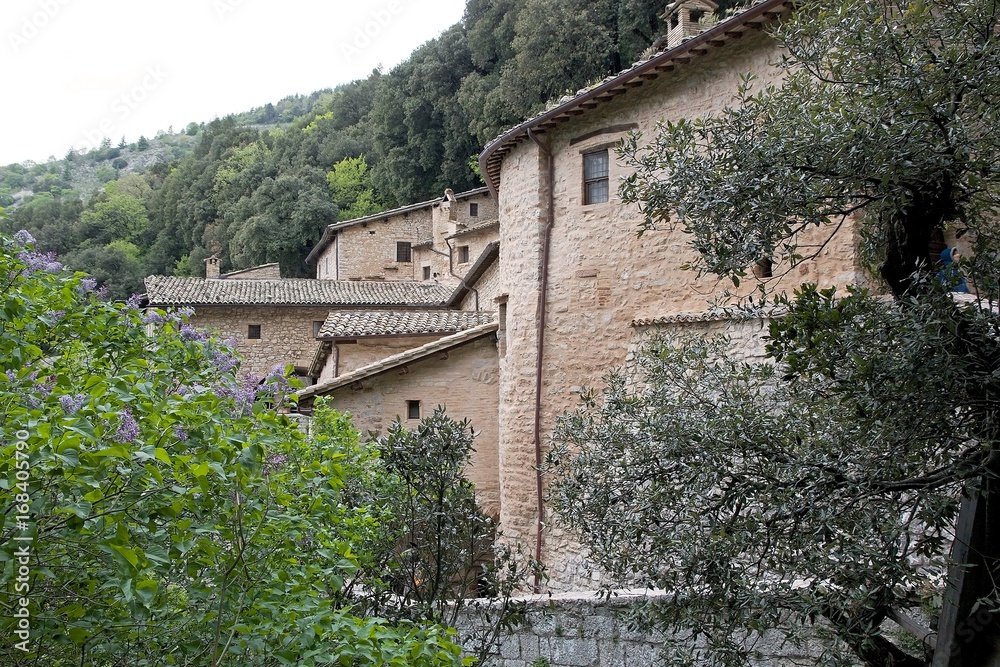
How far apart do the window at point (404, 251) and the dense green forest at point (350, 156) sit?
475cm

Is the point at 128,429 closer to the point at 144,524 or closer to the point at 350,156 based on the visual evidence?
the point at 144,524

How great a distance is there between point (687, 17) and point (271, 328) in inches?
771

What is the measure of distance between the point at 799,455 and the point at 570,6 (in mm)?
29051

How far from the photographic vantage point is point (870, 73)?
4715 millimetres

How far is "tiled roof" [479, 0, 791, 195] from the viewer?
9648 millimetres

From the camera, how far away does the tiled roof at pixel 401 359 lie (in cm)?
1493

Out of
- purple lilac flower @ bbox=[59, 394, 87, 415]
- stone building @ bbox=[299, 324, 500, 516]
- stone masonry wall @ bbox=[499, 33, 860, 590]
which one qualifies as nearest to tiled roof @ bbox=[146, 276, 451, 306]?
stone building @ bbox=[299, 324, 500, 516]

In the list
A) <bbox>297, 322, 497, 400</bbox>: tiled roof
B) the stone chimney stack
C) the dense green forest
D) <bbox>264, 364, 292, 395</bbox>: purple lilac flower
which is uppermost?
the dense green forest

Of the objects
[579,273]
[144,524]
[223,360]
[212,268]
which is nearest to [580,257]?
[579,273]

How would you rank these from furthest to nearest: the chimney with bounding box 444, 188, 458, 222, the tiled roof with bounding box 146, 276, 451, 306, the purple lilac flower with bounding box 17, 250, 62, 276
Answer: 1. the chimney with bounding box 444, 188, 458, 222
2. the tiled roof with bounding box 146, 276, 451, 306
3. the purple lilac flower with bounding box 17, 250, 62, 276

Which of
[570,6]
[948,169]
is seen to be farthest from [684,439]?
[570,6]

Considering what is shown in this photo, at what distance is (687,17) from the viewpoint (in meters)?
13.6

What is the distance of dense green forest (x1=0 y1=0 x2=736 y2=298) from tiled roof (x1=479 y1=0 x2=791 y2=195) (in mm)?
10852

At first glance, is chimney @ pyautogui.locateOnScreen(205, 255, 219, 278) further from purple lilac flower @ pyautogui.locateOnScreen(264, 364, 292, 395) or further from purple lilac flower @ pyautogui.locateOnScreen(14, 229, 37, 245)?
purple lilac flower @ pyautogui.locateOnScreen(264, 364, 292, 395)
